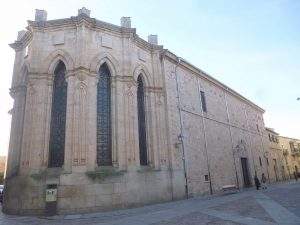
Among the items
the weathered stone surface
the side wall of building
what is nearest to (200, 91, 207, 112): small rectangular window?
the side wall of building

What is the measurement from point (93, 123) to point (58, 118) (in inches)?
71.1

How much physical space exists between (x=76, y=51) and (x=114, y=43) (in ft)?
7.09


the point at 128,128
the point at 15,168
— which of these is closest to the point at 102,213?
the point at 128,128

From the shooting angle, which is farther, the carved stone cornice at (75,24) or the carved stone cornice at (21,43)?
the carved stone cornice at (21,43)

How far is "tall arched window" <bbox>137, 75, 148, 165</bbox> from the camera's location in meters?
14.9

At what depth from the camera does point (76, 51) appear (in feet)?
44.2

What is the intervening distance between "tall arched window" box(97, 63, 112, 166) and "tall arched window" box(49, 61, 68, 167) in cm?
162

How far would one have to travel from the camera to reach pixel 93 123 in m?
12.9

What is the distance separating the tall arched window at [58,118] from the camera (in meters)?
12.7

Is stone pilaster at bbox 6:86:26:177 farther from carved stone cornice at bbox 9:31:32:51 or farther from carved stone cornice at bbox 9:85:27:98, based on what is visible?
carved stone cornice at bbox 9:31:32:51

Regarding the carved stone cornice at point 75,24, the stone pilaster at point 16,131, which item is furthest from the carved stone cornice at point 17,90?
the carved stone cornice at point 75,24

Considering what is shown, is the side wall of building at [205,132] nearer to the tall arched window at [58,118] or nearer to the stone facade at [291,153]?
the tall arched window at [58,118]

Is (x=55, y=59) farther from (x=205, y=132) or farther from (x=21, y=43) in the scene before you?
(x=205, y=132)

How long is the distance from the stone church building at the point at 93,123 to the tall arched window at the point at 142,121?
0.05 metres
